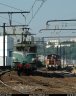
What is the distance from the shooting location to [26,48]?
Result: 3562 centimetres

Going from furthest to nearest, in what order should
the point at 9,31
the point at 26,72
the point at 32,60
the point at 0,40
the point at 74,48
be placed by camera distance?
1. the point at 74,48
2. the point at 9,31
3. the point at 0,40
4. the point at 26,72
5. the point at 32,60

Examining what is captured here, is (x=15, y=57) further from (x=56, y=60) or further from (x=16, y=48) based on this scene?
(x=56, y=60)

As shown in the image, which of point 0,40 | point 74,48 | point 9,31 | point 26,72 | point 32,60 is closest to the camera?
point 32,60

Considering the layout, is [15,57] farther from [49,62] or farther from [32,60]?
[49,62]

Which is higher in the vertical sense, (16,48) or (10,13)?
(10,13)

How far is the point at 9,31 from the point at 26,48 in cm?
9274

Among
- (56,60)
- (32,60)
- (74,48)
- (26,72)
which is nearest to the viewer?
(32,60)

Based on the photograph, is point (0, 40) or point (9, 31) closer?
point (0, 40)

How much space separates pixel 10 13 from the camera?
35.9 m

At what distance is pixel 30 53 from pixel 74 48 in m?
158

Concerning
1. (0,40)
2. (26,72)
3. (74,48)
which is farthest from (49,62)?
(74,48)

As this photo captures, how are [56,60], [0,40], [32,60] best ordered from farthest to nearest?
[0,40] < [56,60] < [32,60]

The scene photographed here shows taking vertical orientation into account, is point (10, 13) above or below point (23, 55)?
above

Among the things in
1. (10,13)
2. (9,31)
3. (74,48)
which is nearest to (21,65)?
(10,13)
